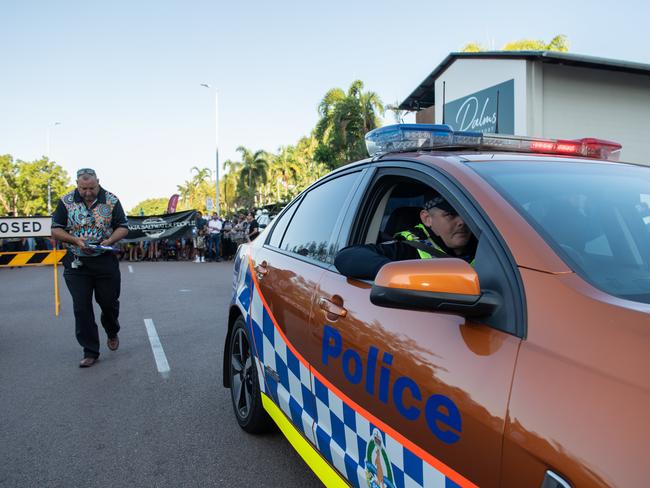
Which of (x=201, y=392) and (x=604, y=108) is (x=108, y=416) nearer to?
(x=201, y=392)

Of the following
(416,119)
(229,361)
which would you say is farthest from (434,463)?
(416,119)

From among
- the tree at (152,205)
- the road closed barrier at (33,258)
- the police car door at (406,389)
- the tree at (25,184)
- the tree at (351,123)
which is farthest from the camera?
the tree at (152,205)

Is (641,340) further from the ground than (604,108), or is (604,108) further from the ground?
(604,108)

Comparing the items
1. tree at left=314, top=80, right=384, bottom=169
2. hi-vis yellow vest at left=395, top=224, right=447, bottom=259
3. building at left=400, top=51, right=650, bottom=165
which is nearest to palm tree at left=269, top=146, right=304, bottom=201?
tree at left=314, top=80, right=384, bottom=169

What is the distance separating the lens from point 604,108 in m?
12.6

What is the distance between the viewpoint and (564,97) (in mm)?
12273

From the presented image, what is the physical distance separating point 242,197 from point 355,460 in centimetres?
5823

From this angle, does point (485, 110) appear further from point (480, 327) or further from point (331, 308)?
point (480, 327)

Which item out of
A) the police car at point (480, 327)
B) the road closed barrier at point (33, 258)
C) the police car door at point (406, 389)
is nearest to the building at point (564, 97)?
the road closed barrier at point (33, 258)

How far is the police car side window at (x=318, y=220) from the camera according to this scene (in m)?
2.54

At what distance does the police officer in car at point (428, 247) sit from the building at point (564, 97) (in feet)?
34.1

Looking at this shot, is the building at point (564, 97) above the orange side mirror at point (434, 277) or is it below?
above

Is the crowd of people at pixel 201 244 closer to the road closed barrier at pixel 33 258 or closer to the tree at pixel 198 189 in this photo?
the road closed barrier at pixel 33 258

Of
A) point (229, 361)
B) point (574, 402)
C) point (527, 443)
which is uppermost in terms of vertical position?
point (574, 402)
